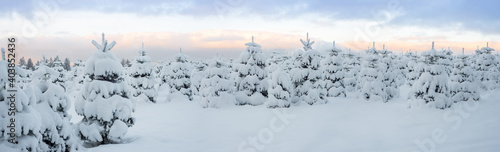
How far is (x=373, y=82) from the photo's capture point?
31.9 meters

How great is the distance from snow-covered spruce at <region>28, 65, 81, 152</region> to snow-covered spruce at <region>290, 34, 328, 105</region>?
1888cm

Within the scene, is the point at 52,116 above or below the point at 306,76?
below

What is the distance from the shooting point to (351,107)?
27266mm

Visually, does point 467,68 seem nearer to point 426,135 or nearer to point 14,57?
point 426,135

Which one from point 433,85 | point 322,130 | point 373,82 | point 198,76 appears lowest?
point 322,130

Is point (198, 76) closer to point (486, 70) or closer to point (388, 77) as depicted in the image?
point (388, 77)

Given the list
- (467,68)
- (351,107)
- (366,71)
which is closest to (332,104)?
(351,107)

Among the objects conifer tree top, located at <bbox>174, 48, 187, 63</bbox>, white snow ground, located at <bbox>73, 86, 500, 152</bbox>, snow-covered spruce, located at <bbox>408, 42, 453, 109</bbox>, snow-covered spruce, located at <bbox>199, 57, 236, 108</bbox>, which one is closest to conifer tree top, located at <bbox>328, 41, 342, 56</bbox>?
white snow ground, located at <bbox>73, 86, 500, 152</bbox>

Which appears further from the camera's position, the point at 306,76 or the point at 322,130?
the point at 306,76

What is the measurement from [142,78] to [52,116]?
79.8 feet

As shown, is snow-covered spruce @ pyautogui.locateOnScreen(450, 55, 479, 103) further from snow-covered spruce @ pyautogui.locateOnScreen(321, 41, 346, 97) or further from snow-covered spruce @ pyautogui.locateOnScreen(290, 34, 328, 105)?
snow-covered spruce @ pyautogui.locateOnScreen(290, 34, 328, 105)

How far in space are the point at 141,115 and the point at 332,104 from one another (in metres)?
16.5

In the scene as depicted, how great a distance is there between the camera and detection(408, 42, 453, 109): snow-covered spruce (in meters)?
22.5

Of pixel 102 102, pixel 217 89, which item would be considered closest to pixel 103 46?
pixel 102 102
